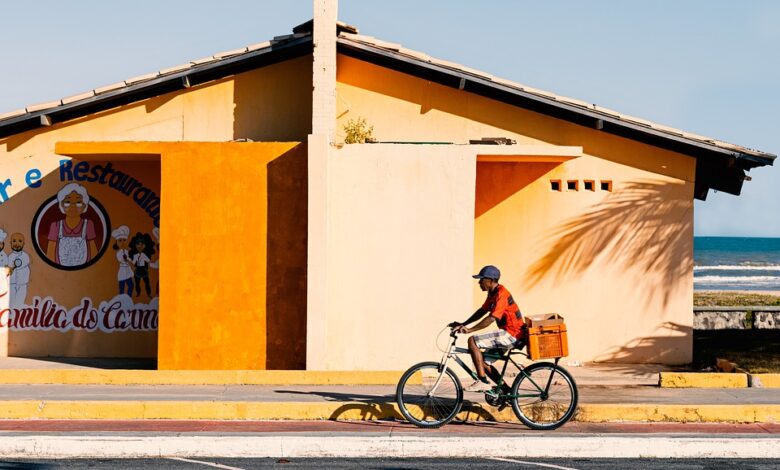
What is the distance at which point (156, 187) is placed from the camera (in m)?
20.7

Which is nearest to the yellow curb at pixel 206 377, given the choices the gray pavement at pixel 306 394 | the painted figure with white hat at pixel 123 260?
the gray pavement at pixel 306 394

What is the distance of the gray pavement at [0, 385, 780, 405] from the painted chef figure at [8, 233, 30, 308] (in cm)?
414

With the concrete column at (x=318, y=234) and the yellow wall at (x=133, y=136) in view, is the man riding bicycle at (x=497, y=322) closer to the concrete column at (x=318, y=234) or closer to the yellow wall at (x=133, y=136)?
the concrete column at (x=318, y=234)

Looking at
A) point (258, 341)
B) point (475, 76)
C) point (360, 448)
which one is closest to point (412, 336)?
point (258, 341)

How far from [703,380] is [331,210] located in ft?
21.0

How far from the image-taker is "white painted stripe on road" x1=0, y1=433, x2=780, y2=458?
12.1 meters

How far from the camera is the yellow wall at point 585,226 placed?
19969mm

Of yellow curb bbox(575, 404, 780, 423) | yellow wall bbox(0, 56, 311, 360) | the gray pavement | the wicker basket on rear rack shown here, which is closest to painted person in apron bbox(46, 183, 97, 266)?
yellow wall bbox(0, 56, 311, 360)

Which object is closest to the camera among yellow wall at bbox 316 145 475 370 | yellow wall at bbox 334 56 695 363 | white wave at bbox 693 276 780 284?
yellow wall at bbox 316 145 475 370

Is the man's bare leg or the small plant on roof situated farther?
the small plant on roof

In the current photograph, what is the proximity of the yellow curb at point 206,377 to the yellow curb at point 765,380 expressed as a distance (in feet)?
17.3

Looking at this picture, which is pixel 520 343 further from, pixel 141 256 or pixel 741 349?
pixel 741 349

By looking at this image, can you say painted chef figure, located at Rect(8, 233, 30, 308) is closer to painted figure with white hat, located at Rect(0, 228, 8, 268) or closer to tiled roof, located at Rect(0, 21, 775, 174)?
painted figure with white hat, located at Rect(0, 228, 8, 268)

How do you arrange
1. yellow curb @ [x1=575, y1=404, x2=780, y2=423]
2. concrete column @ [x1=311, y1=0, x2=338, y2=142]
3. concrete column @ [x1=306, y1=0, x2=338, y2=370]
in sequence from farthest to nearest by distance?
concrete column @ [x1=311, y1=0, x2=338, y2=142] → concrete column @ [x1=306, y1=0, x2=338, y2=370] → yellow curb @ [x1=575, y1=404, x2=780, y2=423]
